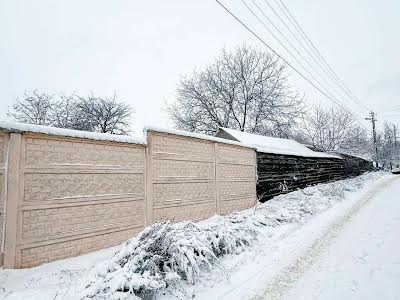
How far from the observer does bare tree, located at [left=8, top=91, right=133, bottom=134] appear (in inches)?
1061

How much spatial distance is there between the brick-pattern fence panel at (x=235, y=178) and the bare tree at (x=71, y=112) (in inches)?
814

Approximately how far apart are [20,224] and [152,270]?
2.05m

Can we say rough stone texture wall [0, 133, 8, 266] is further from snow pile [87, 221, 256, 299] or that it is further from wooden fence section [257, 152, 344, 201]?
wooden fence section [257, 152, 344, 201]

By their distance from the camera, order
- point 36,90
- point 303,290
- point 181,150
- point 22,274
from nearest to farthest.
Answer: point 303,290
point 22,274
point 181,150
point 36,90

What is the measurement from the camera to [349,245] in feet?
16.8

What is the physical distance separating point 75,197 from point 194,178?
343cm

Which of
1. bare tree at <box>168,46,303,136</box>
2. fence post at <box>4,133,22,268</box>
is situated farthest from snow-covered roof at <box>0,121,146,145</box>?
bare tree at <box>168,46,303,136</box>

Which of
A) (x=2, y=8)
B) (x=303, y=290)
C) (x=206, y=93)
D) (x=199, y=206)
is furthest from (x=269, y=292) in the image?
(x=206, y=93)

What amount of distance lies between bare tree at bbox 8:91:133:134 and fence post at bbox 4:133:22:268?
2387 cm

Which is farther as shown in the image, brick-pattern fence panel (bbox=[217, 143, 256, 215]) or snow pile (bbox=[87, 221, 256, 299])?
brick-pattern fence panel (bbox=[217, 143, 256, 215])

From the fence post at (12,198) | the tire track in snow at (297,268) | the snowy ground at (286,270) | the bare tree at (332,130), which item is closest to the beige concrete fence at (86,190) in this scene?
the fence post at (12,198)

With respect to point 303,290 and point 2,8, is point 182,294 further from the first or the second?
point 2,8

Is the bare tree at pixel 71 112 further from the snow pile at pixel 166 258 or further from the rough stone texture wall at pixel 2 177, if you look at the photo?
the snow pile at pixel 166 258

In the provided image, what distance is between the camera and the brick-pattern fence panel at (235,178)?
8766 millimetres
